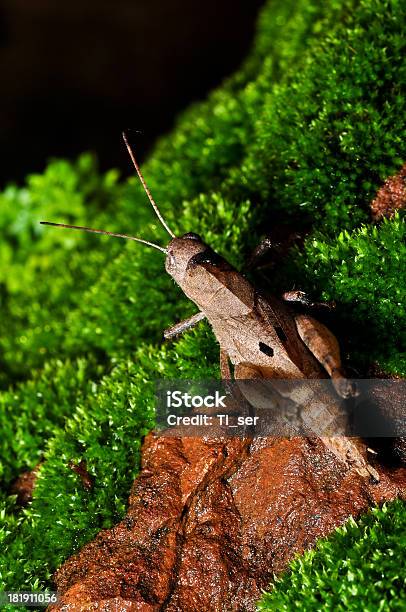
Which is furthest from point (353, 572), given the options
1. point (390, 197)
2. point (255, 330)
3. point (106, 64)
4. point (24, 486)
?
point (106, 64)

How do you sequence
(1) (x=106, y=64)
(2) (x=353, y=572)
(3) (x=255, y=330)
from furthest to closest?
1. (1) (x=106, y=64)
2. (3) (x=255, y=330)
3. (2) (x=353, y=572)

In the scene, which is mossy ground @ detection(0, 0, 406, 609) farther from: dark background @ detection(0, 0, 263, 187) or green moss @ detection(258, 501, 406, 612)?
dark background @ detection(0, 0, 263, 187)

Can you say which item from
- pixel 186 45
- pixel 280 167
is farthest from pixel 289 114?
pixel 186 45

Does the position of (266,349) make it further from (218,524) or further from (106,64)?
(106,64)

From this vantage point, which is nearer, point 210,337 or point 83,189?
point 210,337

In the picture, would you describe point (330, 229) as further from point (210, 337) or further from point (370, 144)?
point (210, 337)

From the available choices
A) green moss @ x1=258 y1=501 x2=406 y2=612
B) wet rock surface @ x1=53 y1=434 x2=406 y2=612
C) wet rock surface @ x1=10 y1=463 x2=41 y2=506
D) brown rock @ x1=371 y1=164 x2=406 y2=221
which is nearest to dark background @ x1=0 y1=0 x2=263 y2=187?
wet rock surface @ x1=10 y1=463 x2=41 y2=506
